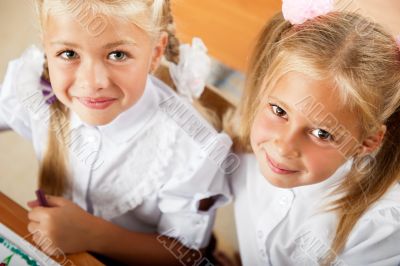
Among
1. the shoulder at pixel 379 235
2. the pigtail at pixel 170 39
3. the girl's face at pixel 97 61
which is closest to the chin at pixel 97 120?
the girl's face at pixel 97 61

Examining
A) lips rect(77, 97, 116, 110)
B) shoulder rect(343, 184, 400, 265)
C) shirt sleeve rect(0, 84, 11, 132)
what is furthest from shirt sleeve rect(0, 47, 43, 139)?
shoulder rect(343, 184, 400, 265)

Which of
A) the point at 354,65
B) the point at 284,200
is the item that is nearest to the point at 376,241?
the point at 284,200

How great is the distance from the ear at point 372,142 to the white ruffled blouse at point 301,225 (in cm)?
3

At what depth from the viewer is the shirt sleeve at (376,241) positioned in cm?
52

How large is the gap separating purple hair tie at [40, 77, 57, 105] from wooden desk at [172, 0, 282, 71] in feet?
0.59

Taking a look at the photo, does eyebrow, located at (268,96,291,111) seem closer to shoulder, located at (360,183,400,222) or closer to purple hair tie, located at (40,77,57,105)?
shoulder, located at (360,183,400,222)

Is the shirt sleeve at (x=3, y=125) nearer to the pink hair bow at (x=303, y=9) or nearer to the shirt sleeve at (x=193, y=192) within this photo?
the shirt sleeve at (x=193, y=192)

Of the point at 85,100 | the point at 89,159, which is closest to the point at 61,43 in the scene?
the point at 85,100

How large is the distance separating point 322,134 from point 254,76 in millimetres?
105

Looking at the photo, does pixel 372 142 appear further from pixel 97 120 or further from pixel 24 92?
pixel 24 92

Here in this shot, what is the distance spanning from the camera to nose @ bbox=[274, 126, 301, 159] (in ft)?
1.56

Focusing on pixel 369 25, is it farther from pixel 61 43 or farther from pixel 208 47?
pixel 61 43

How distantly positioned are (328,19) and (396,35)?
61 millimetres

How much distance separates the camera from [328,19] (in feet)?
1.43
